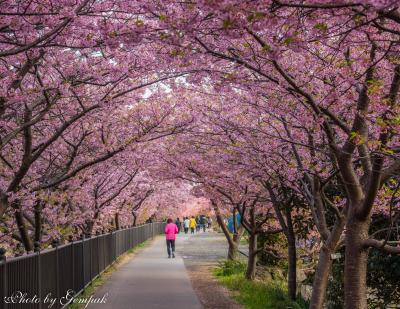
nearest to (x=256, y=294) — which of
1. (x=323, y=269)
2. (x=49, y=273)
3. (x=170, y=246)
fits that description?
(x=323, y=269)

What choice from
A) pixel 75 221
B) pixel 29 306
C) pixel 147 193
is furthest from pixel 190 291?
pixel 147 193

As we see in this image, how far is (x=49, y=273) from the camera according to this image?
8773mm

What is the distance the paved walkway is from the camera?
1148 cm

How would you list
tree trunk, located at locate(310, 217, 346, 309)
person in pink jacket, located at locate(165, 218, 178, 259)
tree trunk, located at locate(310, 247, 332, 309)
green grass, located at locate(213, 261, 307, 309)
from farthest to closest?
person in pink jacket, located at locate(165, 218, 178, 259) → green grass, located at locate(213, 261, 307, 309) → tree trunk, located at locate(310, 247, 332, 309) → tree trunk, located at locate(310, 217, 346, 309)

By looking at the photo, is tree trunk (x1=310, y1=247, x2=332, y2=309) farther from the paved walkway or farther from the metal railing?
the metal railing

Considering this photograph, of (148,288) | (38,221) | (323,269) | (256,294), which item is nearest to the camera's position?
(323,269)

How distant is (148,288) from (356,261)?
27.7 feet

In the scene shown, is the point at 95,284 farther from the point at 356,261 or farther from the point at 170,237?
the point at 170,237

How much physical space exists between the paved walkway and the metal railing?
0.65 metres

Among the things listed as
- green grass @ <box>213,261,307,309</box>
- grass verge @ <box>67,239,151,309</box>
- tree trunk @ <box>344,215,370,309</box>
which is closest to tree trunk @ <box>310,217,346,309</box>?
tree trunk @ <box>344,215,370,309</box>

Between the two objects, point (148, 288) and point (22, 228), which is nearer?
point (22, 228)

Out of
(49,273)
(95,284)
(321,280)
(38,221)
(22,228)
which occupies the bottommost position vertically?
(95,284)

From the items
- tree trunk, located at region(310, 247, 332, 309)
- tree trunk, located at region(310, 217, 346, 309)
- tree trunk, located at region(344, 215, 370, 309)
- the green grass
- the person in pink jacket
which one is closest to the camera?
tree trunk, located at region(344, 215, 370, 309)

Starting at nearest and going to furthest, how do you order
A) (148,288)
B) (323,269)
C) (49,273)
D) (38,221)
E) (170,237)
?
(323,269) → (49,273) → (38,221) → (148,288) → (170,237)
